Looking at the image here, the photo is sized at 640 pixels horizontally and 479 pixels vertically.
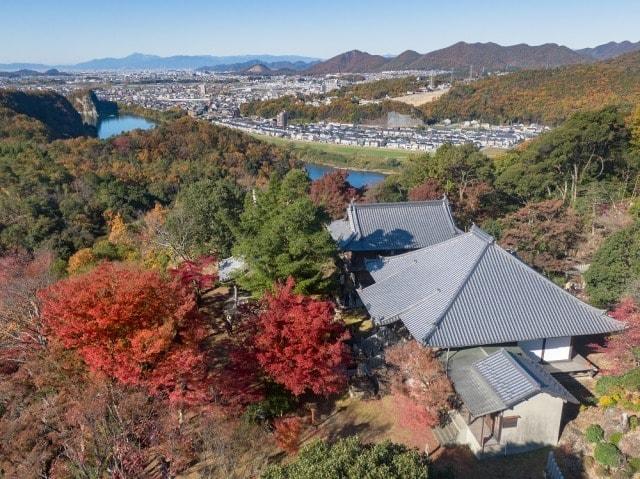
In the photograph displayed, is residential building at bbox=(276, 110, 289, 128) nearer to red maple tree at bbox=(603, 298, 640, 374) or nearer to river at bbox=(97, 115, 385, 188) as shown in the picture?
river at bbox=(97, 115, 385, 188)

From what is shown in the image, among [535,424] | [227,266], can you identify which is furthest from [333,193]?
[535,424]

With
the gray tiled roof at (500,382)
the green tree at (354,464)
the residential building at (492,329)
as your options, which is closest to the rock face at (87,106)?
the residential building at (492,329)

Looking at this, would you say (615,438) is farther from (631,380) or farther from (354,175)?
(354,175)

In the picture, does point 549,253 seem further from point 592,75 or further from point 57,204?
point 592,75

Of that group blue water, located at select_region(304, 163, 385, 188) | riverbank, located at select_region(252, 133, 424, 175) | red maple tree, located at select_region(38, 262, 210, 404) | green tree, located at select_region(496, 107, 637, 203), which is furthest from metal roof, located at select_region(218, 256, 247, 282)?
riverbank, located at select_region(252, 133, 424, 175)

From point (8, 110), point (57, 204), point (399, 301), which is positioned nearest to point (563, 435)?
point (399, 301)

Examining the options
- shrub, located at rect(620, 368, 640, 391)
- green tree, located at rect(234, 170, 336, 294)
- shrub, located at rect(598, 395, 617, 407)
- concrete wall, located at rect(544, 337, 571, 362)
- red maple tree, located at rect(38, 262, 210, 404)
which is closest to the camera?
red maple tree, located at rect(38, 262, 210, 404)
